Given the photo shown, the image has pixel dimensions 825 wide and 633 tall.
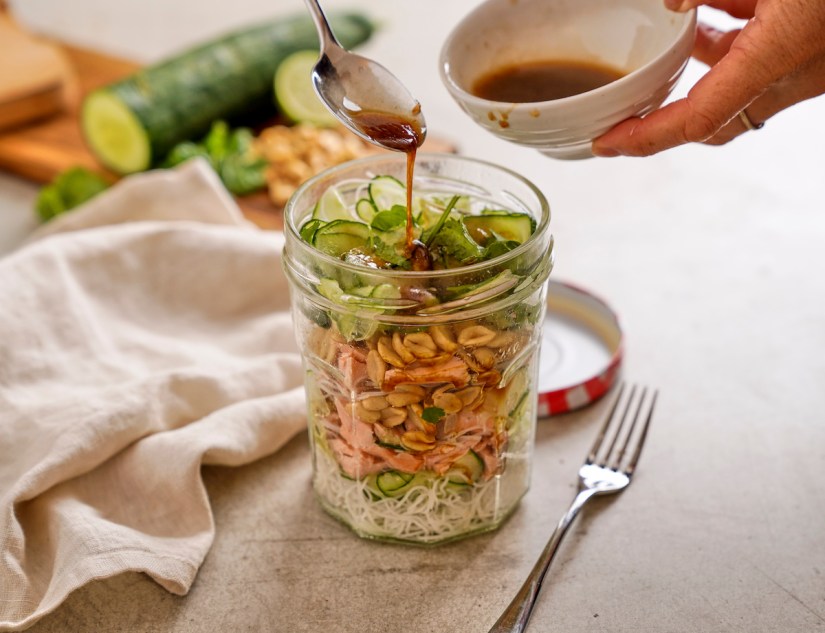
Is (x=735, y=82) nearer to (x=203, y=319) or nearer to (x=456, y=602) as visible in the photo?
(x=456, y=602)

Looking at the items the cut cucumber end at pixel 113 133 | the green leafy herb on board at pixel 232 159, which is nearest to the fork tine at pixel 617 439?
the green leafy herb on board at pixel 232 159

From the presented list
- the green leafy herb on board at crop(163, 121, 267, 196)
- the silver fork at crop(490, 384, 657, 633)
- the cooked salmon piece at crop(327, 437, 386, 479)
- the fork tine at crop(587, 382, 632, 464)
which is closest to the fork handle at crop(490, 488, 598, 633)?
the silver fork at crop(490, 384, 657, 633)

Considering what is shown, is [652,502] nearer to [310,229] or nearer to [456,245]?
[456,245]

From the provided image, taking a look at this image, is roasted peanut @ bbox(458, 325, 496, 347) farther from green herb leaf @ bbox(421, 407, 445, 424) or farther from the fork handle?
the fork handle

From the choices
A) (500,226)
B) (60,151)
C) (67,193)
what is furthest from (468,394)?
(60,151)

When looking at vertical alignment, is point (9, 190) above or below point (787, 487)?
below

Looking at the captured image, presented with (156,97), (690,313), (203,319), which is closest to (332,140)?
(156,97)

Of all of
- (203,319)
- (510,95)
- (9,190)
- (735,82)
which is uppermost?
(735,82)
